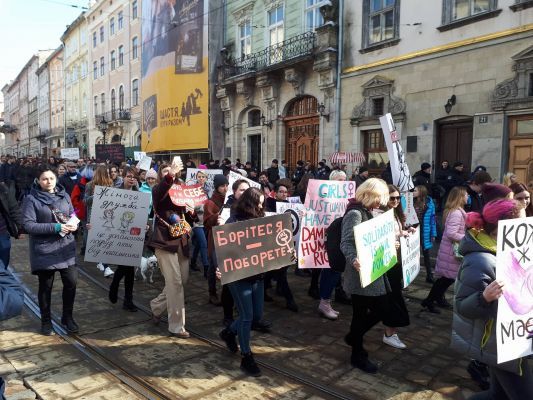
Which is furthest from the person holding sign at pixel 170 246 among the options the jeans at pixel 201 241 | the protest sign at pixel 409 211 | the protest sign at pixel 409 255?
the protest sign at pixel 409 211

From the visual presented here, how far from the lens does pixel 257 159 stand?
21234 millimetres

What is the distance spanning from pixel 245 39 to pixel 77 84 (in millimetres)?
36082

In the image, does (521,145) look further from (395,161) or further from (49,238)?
(49,238)

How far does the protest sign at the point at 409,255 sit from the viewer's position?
4461 millimetres

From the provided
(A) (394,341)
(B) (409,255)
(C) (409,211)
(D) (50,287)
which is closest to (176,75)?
(C) (409,211)

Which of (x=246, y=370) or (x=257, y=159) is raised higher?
(x=257, y=159)

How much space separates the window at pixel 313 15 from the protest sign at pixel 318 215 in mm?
12759

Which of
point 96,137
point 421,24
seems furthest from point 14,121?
point 421,24

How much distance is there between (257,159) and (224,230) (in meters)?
17.5

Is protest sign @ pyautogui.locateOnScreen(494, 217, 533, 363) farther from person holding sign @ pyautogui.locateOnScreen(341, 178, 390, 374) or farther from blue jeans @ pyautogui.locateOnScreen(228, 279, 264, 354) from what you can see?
blue jeans @ pyautogui.locateOnScreen(228, 279, 264, 354)

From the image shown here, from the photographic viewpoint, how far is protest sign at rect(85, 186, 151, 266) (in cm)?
580

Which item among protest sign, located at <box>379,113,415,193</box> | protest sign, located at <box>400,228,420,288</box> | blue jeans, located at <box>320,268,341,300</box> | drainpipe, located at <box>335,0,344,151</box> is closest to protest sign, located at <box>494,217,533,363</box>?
protest sign, located at <box>400,228,420,288</box>

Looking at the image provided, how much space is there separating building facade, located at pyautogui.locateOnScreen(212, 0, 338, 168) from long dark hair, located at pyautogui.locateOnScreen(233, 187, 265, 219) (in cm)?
1240

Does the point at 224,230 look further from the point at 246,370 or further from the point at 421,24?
the point at 421,24
